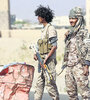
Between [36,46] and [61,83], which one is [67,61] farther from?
[61,83]

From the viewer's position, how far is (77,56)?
5852 millimetres

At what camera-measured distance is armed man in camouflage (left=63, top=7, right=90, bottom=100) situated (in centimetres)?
577

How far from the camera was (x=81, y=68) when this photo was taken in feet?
19.0

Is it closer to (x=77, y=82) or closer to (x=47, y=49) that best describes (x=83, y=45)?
(x=77, y=82)

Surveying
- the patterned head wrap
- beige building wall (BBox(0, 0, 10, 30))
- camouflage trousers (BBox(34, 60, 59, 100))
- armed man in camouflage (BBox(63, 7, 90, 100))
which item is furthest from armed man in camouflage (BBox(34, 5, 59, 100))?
beige building wall (BBox(0, 0, 10, 30))

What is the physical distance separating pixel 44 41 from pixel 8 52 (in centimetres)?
2100

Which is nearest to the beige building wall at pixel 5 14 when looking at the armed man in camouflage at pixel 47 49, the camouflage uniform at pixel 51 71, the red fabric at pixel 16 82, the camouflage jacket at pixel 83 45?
Result: the armed man in camouflage at pixel 47 49

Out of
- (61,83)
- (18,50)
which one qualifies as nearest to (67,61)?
(61,83)

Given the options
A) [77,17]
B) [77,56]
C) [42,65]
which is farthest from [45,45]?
[77,17]

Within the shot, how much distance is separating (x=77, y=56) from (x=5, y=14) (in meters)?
39.6

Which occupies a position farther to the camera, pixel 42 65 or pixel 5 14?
pixel 5 14

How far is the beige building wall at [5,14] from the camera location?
143 feet

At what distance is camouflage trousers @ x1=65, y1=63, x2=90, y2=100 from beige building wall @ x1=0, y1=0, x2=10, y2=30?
124 ft

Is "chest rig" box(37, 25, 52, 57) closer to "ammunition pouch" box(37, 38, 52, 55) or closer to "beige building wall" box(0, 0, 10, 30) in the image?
"ammunition pouch" box(37, 38, 52, 55)
